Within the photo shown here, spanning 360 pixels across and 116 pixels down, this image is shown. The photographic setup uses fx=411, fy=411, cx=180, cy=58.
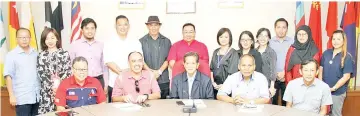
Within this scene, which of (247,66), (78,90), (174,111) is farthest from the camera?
(247,66)

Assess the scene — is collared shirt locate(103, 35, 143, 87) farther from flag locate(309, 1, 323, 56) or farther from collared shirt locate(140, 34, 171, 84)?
flag locate(309, 1, 323, 56)

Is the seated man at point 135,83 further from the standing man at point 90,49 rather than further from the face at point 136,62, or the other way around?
the standing man at point 90,49

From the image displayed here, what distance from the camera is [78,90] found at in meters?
4.36

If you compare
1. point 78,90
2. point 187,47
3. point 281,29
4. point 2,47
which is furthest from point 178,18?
point 2,47

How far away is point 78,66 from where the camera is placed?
4.38 metres

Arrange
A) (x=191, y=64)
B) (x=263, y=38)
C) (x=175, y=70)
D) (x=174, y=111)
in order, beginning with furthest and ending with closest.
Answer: (x=263, y=38)
(x=175, y=70)
(x=191, y=64)
(x=174, y=111)

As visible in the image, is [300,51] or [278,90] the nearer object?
[300,51]

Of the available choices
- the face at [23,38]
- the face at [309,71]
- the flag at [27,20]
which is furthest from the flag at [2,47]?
the face at [309,71]

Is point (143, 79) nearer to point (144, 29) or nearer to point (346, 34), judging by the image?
point (144, 29)

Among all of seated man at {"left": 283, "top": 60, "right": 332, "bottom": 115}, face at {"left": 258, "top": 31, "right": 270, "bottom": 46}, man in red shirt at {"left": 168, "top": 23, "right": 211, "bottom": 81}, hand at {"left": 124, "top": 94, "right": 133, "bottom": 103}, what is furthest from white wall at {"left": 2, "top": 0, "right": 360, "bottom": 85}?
hand at {"left": 124, "top": 94, "right": 133, "bottom": 103}

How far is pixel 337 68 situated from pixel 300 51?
0.50 meters

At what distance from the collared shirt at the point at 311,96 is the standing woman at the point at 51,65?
265cm

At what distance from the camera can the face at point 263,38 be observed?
5418 millimetres

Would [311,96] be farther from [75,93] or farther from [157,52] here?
[75,93]
